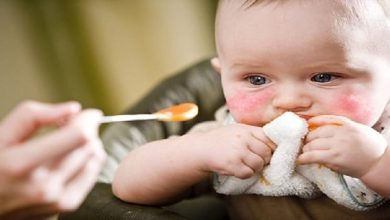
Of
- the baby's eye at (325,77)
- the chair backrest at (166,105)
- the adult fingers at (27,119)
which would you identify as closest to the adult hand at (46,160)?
the adult fingers at (27,119)

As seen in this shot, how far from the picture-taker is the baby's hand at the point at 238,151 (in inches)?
37.2

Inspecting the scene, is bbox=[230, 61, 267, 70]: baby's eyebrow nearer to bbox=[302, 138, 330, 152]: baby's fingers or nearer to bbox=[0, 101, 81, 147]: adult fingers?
bbox=[302, 138, 330, 152]: baby's fingers

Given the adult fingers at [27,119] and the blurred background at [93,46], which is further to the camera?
the blurred background at [93,46]

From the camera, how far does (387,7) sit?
98 centimetres

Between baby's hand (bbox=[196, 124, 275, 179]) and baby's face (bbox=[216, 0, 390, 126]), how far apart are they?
0.04 meters

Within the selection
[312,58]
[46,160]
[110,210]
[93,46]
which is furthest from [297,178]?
[93,46]

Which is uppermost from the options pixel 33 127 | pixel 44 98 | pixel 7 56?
pixel 33 127

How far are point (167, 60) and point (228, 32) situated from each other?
157cm

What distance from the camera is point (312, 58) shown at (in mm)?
934

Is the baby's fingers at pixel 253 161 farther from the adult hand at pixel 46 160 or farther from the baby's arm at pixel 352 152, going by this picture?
the adult hand at pixel 46 160

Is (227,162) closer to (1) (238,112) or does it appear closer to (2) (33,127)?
(1) (238,112)

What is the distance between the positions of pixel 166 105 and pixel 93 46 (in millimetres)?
948

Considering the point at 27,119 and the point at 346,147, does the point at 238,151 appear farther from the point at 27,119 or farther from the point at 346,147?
the point at 27,119

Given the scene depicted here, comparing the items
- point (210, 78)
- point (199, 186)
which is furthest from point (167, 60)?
point (199, 186)
